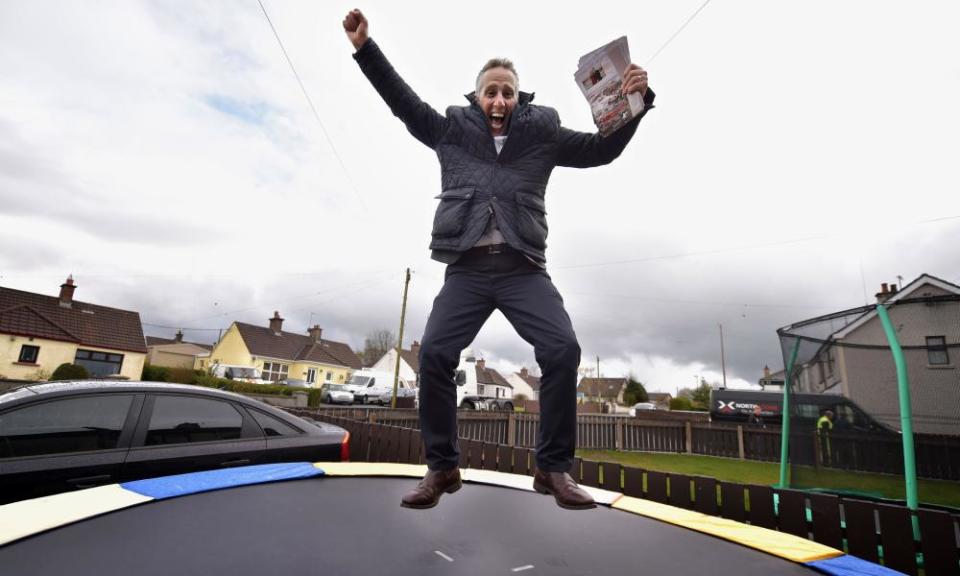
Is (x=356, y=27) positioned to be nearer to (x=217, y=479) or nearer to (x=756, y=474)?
(x=217, y=479)

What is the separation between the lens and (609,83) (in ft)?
4.68

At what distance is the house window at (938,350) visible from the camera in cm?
405

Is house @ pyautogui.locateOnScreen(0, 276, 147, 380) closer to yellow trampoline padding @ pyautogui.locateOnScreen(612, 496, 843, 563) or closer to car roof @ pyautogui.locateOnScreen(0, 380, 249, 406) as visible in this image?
car roof @ pyautogui.locateOnScreen(0, 380, 249, 406)

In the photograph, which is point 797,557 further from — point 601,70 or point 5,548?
point 5,548

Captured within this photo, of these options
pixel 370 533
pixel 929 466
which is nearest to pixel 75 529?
pixel 370 533

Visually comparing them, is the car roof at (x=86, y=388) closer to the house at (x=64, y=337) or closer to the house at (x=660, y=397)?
the house at (x=64, y=337)

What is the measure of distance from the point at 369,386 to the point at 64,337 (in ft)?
33.0

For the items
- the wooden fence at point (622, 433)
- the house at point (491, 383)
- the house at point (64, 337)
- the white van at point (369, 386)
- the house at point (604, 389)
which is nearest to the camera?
the wooden fence at point (622, 433)

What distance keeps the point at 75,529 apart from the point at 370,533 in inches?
40.6

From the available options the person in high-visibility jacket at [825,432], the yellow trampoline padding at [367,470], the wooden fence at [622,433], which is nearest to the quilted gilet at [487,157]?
the yellow trampoline padding at [367,470]

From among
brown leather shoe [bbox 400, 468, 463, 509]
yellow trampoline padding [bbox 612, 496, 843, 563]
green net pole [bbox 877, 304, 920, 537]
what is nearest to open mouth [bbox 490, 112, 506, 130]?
brown leather shoe [bbox 400, 468, 463, 509]

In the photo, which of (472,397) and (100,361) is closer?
(100,361)

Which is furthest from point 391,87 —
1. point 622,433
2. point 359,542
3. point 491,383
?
point 491,383

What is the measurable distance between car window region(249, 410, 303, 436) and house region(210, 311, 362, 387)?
2196 centimetres
